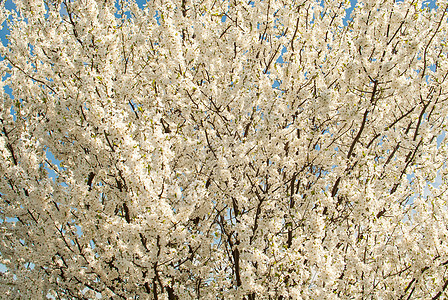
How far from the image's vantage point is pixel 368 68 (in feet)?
22.6

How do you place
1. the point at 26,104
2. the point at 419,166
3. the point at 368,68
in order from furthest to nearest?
the point at 26,104, the point at 419,166, the point at 368,68

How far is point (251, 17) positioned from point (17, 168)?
6.33m

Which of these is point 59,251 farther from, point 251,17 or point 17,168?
point 251,17

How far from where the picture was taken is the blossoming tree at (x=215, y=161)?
18.9 ft

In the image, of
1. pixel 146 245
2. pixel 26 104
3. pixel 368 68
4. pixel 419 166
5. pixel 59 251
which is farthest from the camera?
pixel 26 104

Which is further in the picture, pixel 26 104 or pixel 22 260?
pixel 26 104

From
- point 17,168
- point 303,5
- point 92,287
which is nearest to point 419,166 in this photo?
point 303,5

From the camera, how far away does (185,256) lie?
6.66m

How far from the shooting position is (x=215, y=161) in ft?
21.6

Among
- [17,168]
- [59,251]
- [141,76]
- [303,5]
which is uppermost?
[303,5]

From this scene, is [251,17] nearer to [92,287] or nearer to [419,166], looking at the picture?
[419,166]

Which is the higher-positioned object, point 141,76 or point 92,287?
point 141,76

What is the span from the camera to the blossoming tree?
18.9 feet

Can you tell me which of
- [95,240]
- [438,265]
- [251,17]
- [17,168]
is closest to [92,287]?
[95,240]
